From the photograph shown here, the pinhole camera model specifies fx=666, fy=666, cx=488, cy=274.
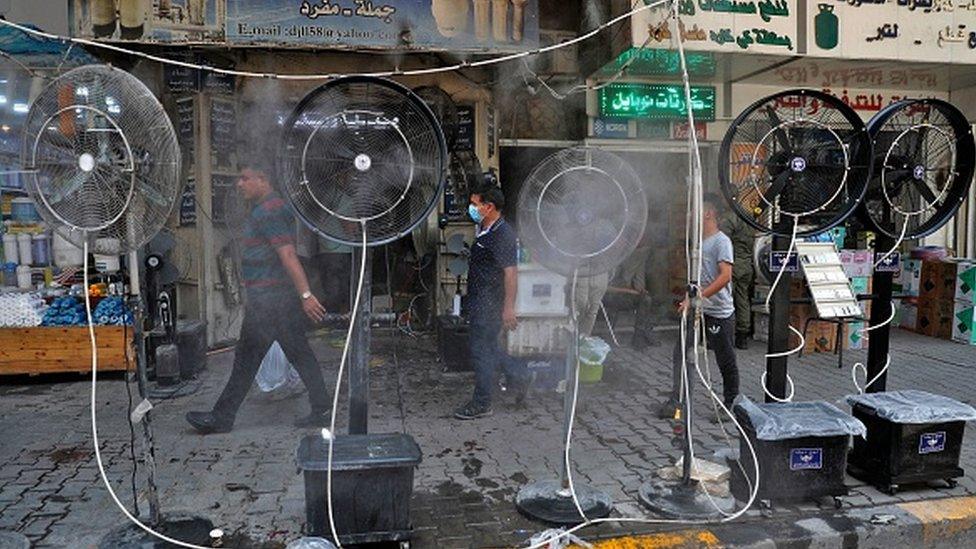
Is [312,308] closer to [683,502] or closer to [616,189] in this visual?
[616,189]

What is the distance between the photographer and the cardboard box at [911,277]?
9.53 m

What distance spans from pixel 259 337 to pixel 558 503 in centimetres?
266

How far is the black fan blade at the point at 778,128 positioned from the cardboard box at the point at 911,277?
666 centimetres

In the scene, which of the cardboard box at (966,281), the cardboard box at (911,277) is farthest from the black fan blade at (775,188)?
the cardboard box at (911,277)

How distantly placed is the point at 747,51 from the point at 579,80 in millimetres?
2217

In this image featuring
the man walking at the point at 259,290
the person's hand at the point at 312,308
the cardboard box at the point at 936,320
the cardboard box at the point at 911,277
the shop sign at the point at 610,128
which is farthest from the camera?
the cardboard box at the point at 911,277

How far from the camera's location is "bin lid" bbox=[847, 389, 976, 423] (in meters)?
4.16

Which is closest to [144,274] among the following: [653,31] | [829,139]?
[653,31]

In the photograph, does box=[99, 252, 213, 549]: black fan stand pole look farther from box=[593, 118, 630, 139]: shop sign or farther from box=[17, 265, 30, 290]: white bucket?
box=[593, 118, 630, 139]: shop sign

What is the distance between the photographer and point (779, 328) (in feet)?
15.4

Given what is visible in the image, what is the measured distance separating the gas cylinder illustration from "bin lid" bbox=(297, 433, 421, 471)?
20.5ft

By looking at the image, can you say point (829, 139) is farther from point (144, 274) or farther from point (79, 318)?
point (79, 318)

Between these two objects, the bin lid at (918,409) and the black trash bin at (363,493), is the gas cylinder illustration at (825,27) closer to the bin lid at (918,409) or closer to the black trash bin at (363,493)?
the bin lid at (918,409)

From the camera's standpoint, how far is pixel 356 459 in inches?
136
